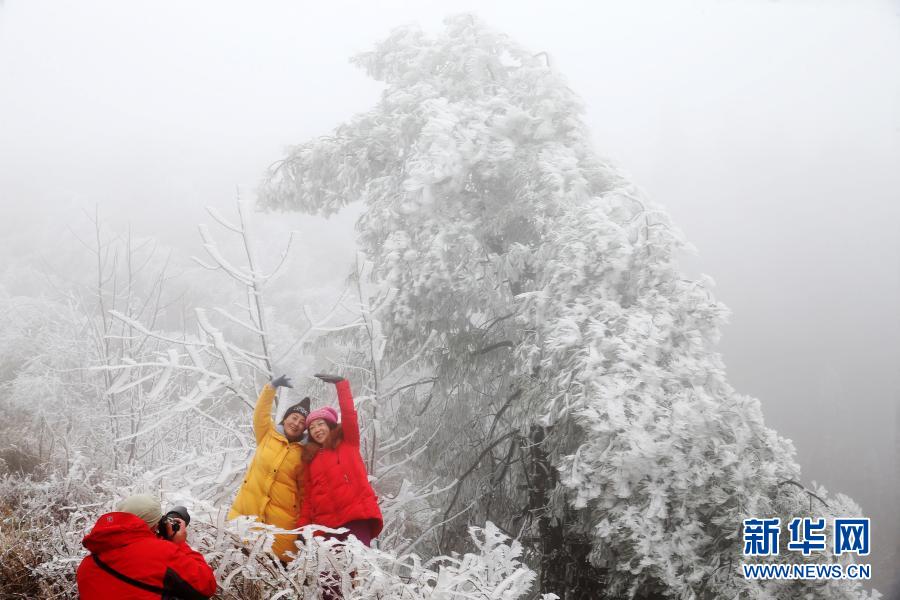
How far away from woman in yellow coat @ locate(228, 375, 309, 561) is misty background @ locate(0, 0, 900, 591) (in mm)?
11430

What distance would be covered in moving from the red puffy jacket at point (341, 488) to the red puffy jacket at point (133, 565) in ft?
2.88

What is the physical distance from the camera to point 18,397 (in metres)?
17.0

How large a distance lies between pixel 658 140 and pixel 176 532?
71333 millimetres

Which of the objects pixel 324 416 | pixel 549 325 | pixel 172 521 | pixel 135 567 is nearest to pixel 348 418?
pixel 324 416

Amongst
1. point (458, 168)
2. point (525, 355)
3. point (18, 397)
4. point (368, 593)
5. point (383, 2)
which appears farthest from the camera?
point (383, 2)

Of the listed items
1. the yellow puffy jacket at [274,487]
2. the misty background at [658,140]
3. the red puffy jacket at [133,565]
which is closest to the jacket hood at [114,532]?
the red puffy jacket at [133,565]

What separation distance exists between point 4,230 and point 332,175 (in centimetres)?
3913

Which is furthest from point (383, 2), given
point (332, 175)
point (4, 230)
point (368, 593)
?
point (368, 593)

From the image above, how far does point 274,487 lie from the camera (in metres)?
3.25

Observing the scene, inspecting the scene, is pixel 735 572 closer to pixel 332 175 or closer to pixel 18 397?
pixel 332 175

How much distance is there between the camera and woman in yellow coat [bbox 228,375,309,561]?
10.5ft

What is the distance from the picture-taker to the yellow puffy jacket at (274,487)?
3215mm

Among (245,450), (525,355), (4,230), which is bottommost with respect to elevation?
(245,450)

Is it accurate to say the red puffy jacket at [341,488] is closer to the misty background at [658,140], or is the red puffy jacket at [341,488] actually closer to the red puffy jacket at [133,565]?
the red puffy jacket at [133,565]
